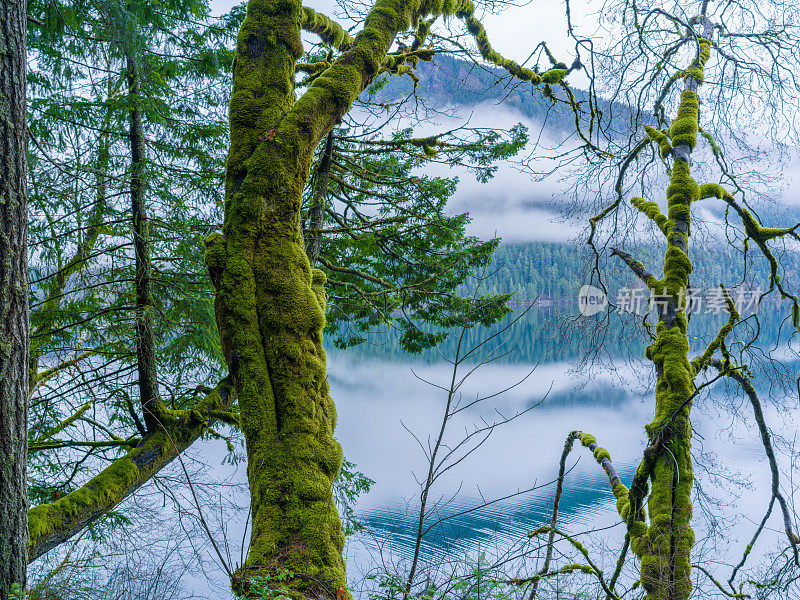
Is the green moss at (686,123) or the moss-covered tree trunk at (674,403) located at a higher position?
the green moss at (686,123)

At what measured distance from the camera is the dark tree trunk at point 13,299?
2.23 meters

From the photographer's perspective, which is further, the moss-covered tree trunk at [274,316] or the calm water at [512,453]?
the calm water at [512,453]

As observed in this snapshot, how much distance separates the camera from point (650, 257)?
16.1ft

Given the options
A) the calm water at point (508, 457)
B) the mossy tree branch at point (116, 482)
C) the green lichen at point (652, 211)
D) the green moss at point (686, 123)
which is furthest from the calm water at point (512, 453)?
the green moss at point (686, 123)

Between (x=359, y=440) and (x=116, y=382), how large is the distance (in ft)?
54.0

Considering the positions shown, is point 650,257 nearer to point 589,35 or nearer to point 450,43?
point 589,35

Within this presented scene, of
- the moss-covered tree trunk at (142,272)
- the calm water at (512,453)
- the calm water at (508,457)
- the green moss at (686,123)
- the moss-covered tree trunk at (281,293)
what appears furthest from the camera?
the calm water at (512,453)

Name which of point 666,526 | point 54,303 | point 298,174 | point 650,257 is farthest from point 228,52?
point 666,526

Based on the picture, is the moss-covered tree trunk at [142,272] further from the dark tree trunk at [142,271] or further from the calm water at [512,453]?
the calm water at [512,453]

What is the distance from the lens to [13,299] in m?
2.28

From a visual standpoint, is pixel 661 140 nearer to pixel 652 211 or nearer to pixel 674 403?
pixel 652 211

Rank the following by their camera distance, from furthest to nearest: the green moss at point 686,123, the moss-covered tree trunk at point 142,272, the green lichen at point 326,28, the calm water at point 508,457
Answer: the calm water at point 508,457 < the moss-covered tree trunk at point 142,272 < the green moss at point 686,123 < the green lichen at point 326,28

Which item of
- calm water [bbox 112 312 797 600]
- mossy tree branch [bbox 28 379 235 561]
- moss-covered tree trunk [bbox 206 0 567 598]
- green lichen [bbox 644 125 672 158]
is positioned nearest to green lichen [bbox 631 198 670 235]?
green lichen [bbox 644 125 672 158]

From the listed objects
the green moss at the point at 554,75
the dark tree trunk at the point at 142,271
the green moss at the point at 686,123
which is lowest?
the dark tree trunk at the point at 142,271
